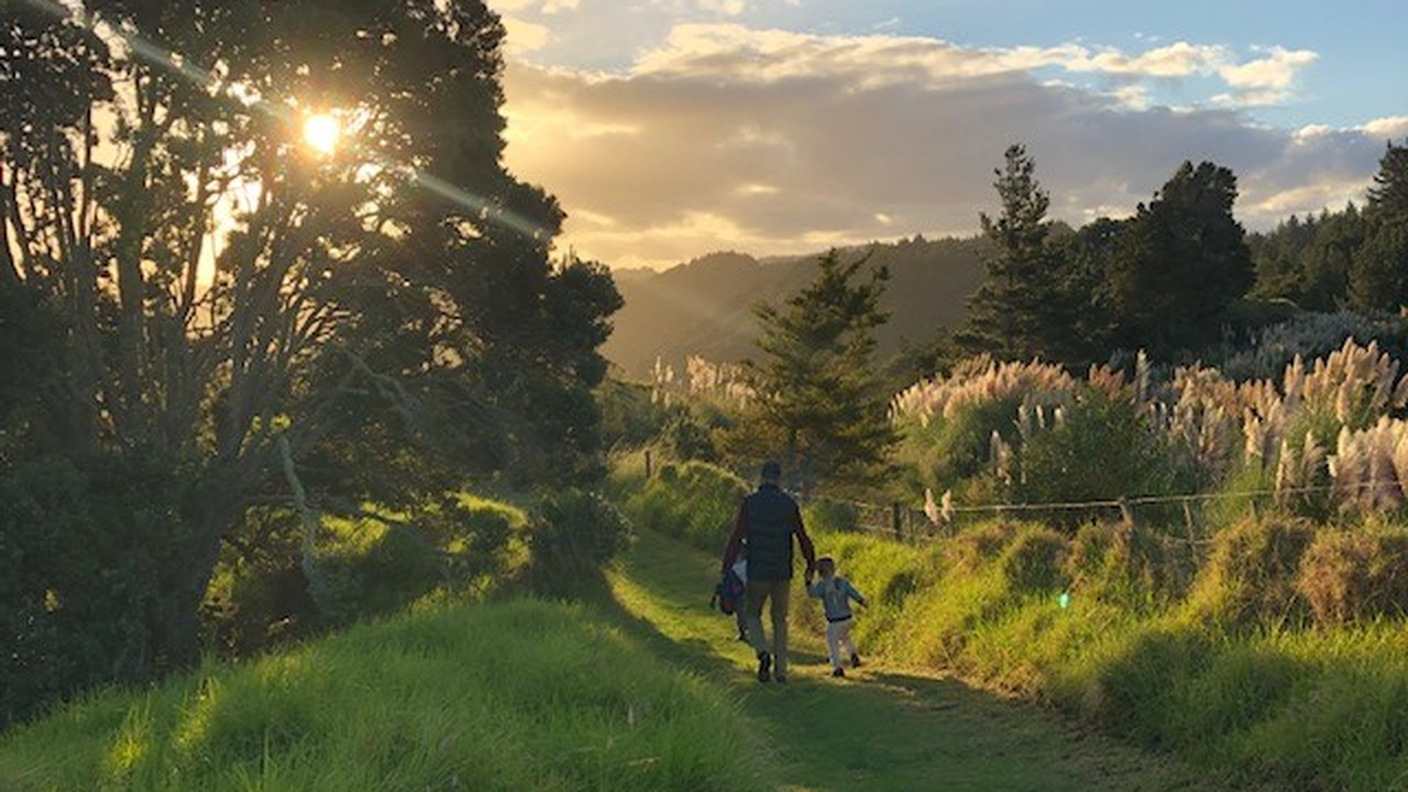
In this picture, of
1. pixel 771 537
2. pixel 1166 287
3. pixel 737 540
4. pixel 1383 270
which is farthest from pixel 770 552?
pixel 1383 270

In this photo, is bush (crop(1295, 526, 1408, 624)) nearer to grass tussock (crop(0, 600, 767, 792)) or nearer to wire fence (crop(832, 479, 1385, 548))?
wire fence (crop(832, 479, 1385, 548))

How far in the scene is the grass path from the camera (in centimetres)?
716

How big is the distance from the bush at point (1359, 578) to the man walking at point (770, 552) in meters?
4.56

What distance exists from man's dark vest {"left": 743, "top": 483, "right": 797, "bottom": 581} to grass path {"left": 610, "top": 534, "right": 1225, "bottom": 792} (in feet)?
3.64

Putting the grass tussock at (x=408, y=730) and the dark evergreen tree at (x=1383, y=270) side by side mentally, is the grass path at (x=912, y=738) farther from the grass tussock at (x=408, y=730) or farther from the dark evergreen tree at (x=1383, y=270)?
the dark evergreen tree at (x=1383, y=270)

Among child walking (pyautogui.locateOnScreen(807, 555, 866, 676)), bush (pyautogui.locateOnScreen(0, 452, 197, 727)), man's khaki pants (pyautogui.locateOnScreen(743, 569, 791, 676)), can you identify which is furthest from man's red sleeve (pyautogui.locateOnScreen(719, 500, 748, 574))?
bush (pyautogui.locateOnScreen(0, 452, 197, 727))

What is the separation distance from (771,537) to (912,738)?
2977 millimetres

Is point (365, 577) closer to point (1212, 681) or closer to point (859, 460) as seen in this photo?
point (859, 460)

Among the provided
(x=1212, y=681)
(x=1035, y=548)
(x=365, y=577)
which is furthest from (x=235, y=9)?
(x=1212, y=681)

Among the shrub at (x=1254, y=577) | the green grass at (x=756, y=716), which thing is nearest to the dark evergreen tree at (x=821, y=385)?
the green grass at (x=756, y=716)

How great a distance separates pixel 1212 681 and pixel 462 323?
1351cm

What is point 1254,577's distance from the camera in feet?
27.7

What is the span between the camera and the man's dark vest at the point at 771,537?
11023 millimetres

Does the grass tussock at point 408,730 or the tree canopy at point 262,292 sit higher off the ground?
the tree canopy at point 262,292
